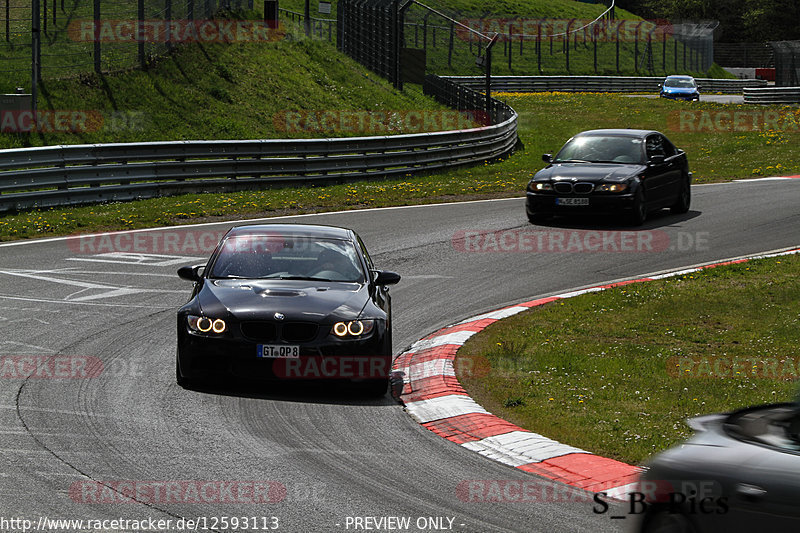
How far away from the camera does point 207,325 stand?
28.9ft

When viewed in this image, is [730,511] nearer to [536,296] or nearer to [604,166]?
[536,296]

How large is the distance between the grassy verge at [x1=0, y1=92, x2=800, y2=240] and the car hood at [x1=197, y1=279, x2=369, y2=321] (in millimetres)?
9049

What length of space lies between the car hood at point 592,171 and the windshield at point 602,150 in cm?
28

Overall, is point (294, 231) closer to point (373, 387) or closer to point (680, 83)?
point (373, 387)

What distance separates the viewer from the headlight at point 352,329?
884 cm

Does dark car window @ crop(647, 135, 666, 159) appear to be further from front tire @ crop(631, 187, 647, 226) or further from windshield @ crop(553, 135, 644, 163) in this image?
front tire @ crop(631, 187, 647, 226)

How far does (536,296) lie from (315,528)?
845cm

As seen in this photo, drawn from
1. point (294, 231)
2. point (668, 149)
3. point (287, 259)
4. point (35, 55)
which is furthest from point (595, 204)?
point (35, 55)

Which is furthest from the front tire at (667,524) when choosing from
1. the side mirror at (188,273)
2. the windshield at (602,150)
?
the windshield at (602,150)

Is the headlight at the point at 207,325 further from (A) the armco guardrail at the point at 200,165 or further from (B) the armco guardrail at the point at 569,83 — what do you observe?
(B) the armco guardrail at the point at 569,83

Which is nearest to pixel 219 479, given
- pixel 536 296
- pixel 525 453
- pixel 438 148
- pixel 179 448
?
pixel 179 448

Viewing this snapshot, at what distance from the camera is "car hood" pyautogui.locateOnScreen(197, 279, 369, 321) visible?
8867mm

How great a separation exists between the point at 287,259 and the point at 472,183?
16.9 metres

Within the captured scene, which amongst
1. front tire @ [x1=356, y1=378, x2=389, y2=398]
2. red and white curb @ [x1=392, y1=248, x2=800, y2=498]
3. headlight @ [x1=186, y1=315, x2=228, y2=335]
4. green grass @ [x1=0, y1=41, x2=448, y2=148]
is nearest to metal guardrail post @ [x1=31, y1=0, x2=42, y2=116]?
green grass @ [x1=0, y1=41, x2=448, y2=148]
